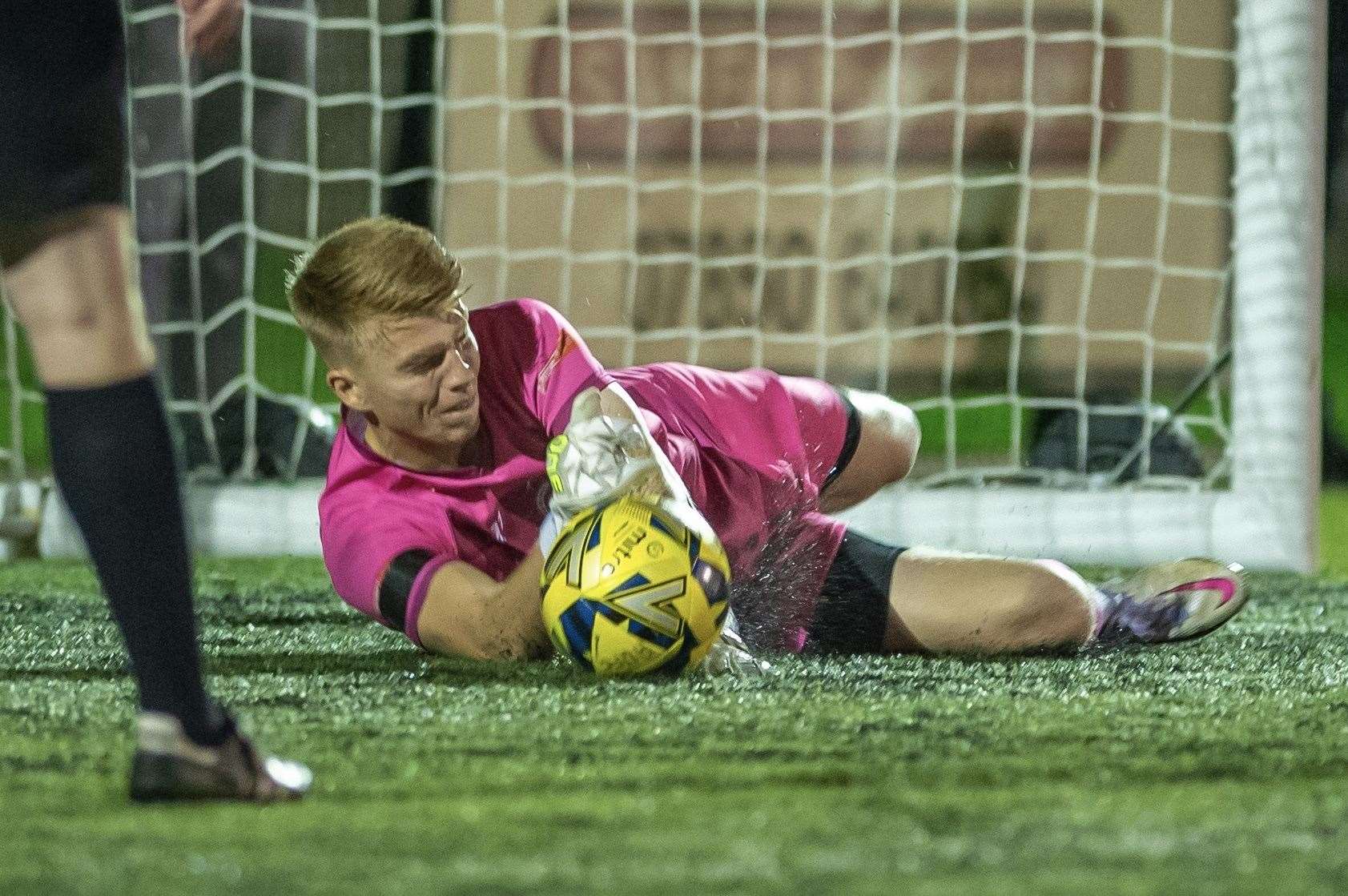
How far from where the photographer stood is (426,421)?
94.6 inches

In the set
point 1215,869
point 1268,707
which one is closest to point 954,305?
point 1268,707

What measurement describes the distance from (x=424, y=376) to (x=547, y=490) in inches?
10.9

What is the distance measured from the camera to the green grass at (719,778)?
50.9 inches

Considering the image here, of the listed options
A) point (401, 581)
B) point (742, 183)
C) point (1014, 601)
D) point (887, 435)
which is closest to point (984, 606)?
point (1014, 601)

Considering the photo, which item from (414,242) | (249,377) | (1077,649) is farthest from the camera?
(249,377)

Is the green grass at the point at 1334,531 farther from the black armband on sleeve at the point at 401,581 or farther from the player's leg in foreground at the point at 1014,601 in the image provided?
the black armband on sleeve at the point at 401,581

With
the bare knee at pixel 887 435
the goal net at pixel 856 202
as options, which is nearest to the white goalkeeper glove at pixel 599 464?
the bare knee at pixel 887 435

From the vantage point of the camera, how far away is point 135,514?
1.45m

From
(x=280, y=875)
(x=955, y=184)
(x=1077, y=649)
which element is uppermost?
(x=955, y=184)

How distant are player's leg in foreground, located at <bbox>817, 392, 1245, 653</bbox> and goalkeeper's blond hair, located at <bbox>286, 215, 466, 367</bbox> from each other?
0.72m

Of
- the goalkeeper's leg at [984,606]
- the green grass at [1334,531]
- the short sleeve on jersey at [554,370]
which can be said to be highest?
the short sleeve on jersey at [554,370]

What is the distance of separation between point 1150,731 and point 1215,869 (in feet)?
1.95

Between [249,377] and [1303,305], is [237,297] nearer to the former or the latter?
[249,377]

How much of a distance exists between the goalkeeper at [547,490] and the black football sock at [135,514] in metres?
0.77
